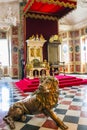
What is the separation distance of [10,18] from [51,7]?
350cm

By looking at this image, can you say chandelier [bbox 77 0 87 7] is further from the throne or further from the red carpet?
the red carpet

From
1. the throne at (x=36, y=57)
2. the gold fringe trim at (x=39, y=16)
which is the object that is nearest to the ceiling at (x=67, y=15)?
the gold fringe trim at (x=39, y=16)

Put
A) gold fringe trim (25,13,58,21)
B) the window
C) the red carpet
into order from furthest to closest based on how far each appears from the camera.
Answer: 1. the window
2. gold fringe trim (25,13,58,21)
3. the red carpet

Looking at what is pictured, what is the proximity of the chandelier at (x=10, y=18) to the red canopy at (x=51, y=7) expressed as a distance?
236 cm

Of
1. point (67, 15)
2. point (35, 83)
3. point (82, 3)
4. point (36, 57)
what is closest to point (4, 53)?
point (67, 15)

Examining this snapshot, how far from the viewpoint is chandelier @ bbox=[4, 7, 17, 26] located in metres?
9.63

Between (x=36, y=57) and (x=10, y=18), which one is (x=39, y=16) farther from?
(x=10, y=18)

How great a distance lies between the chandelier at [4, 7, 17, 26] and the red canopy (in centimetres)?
236

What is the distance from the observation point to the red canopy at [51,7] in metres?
6.38

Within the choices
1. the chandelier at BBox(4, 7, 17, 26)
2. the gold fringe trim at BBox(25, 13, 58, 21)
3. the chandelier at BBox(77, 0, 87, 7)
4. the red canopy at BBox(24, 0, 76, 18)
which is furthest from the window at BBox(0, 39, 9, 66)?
the chandelier at BBox(77, 0, 87, 7)

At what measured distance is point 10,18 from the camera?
32.4ft

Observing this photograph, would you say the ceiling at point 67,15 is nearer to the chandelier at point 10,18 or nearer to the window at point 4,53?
the chandelier at point 10,18

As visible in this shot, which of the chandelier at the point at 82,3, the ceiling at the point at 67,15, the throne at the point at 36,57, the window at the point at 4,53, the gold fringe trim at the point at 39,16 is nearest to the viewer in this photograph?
the throne at the point at 36,57

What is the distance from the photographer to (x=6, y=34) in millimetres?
12195
